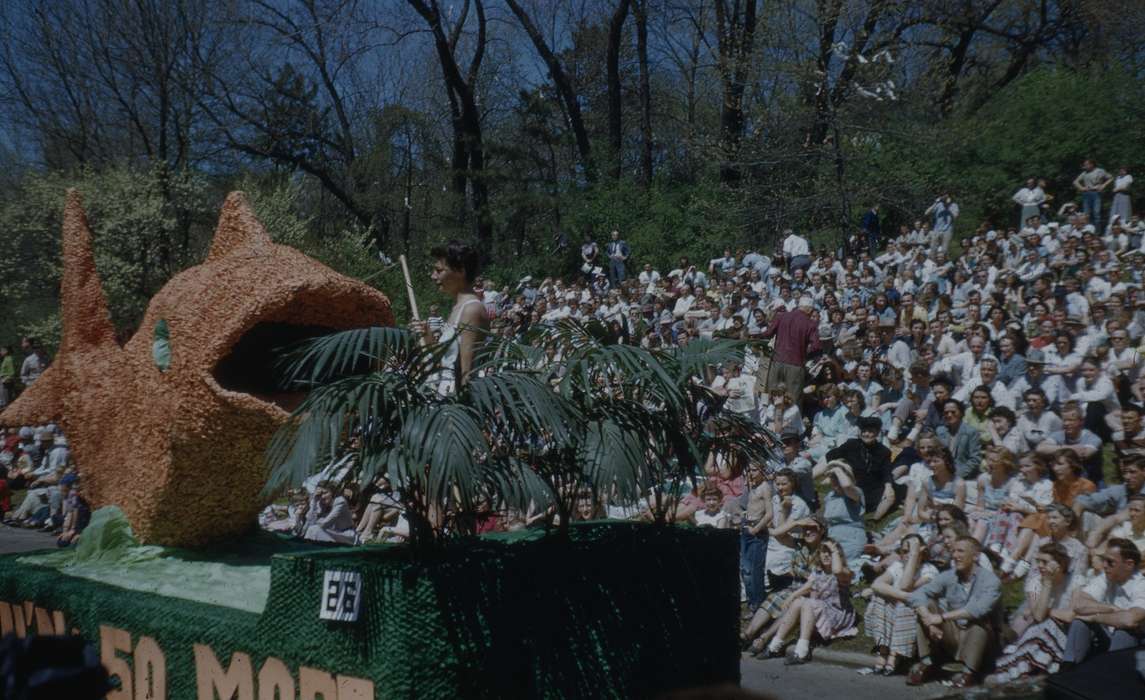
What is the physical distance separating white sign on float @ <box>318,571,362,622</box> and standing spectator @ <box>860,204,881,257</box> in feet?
63.4

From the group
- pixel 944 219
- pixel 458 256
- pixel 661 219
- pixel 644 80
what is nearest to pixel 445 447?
pixel 458 256

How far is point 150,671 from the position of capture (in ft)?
17.9

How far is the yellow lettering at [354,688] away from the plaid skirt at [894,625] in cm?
461

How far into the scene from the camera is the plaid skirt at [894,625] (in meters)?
7.68

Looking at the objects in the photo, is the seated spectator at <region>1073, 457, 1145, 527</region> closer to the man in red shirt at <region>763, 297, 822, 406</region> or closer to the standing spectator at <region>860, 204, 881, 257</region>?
the man in red shirt at <region>763, 297, 822, 406</region>

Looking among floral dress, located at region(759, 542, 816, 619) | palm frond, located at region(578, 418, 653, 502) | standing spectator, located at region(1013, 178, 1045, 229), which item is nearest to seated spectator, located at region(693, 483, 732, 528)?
floral dress, located at region(759, 542, 816, 619)

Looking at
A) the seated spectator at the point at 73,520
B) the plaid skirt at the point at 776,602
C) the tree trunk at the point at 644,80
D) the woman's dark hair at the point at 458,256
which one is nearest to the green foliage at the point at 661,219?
the tree trunk at the point at 644,80

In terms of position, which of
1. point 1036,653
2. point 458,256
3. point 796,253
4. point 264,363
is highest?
point 796,253

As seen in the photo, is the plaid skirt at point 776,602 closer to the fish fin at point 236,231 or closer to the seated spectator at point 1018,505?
the seated spectator at point 1018,505

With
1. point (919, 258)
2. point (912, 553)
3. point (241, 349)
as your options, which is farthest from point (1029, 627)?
point (919, 258)

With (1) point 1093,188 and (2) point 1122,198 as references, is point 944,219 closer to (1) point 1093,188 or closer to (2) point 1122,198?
(1) point 1093,188

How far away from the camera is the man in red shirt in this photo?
13.6 meters

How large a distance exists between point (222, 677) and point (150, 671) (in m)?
0.63

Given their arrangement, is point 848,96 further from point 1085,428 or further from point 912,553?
point 912,553
